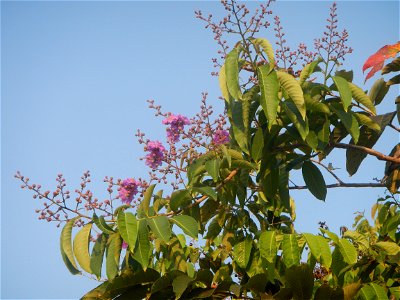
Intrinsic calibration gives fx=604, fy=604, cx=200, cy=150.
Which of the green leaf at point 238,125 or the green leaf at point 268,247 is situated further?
the green leaf at point 238,125

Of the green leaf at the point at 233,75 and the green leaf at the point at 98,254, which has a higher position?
the green leaf at the point at 233,75

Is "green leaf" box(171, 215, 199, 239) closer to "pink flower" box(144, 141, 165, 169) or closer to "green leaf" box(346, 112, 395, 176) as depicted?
"green leaf" box(346, 112, 395, 176)

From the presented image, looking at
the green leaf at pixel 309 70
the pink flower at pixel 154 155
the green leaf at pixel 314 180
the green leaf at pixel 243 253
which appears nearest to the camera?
the green leaf at pixel 309 70

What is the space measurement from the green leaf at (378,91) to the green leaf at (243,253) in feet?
2.26

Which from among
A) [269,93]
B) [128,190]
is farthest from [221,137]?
[269,93]

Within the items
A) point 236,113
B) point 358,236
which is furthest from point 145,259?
point 358,236

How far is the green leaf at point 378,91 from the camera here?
2109 mm

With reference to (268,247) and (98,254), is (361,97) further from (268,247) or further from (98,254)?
(98,254)

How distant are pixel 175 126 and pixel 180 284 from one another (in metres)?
1.02

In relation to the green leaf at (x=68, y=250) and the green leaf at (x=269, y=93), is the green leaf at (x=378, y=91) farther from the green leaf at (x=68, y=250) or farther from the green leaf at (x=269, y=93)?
the green leaf at (x=68, y=250)

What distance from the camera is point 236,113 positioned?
1.78m

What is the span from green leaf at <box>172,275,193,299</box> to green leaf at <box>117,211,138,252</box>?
187mm

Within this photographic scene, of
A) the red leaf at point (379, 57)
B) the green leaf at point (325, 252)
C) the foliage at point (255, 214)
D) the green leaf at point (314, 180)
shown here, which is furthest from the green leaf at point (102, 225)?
the red leaf at point (379, 57)

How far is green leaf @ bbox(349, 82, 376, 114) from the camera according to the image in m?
1.88
